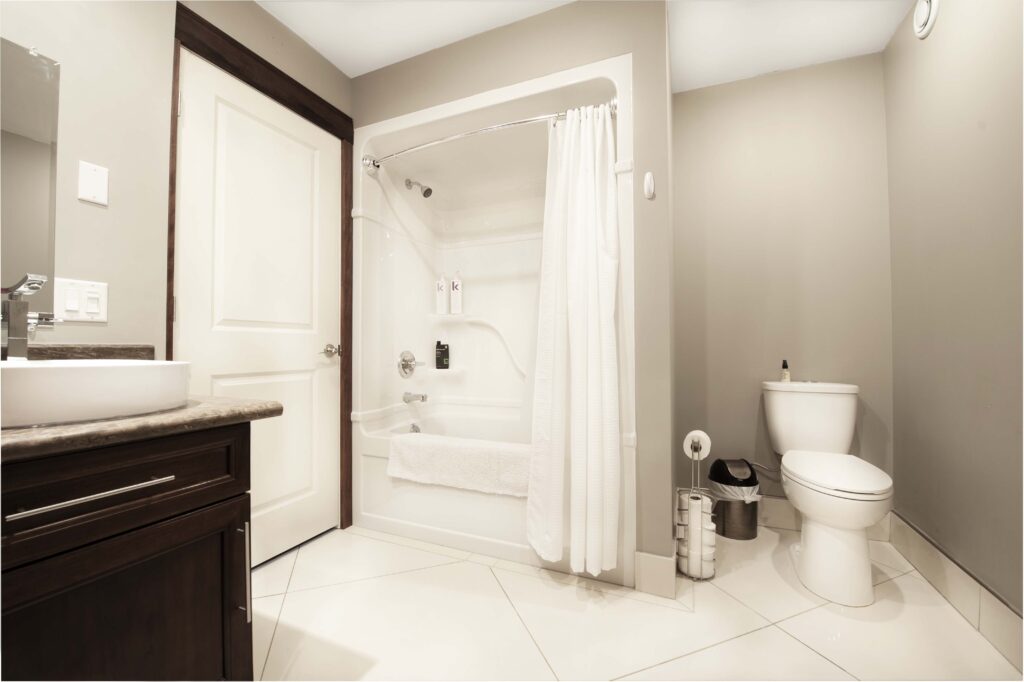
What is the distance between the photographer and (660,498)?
5.00ft

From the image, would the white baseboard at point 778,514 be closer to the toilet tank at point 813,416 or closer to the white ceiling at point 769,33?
the toilet tank at point 813,416

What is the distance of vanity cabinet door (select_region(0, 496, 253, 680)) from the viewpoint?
642 millimetres

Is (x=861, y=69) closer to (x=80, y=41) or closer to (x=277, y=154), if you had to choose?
(x=277, y=154)

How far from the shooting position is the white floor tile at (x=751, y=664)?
1.14 m

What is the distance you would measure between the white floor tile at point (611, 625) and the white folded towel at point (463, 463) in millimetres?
372

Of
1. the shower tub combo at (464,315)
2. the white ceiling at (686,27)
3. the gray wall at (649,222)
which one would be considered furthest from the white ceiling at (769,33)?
the shower tub combo at (464,315)

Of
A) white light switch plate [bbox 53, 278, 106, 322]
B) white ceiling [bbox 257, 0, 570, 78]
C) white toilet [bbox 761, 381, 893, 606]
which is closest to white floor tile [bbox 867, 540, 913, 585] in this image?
white toilet [bbox 761, 381, 893, 606]

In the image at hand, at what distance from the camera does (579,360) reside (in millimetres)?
1562

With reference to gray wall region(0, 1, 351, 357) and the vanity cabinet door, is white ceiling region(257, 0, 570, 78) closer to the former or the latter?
gray wall region(0, 1, 351, 357)

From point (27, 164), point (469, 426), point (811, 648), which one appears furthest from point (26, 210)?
point (811, 648)

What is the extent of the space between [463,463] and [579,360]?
692mm

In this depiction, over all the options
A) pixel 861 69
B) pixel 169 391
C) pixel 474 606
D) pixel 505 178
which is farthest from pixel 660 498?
pixel 861 69

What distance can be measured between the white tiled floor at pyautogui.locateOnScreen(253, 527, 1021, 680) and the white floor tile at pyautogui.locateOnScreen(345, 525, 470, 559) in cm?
5

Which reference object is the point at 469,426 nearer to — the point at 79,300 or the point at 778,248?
the point at 79,300
